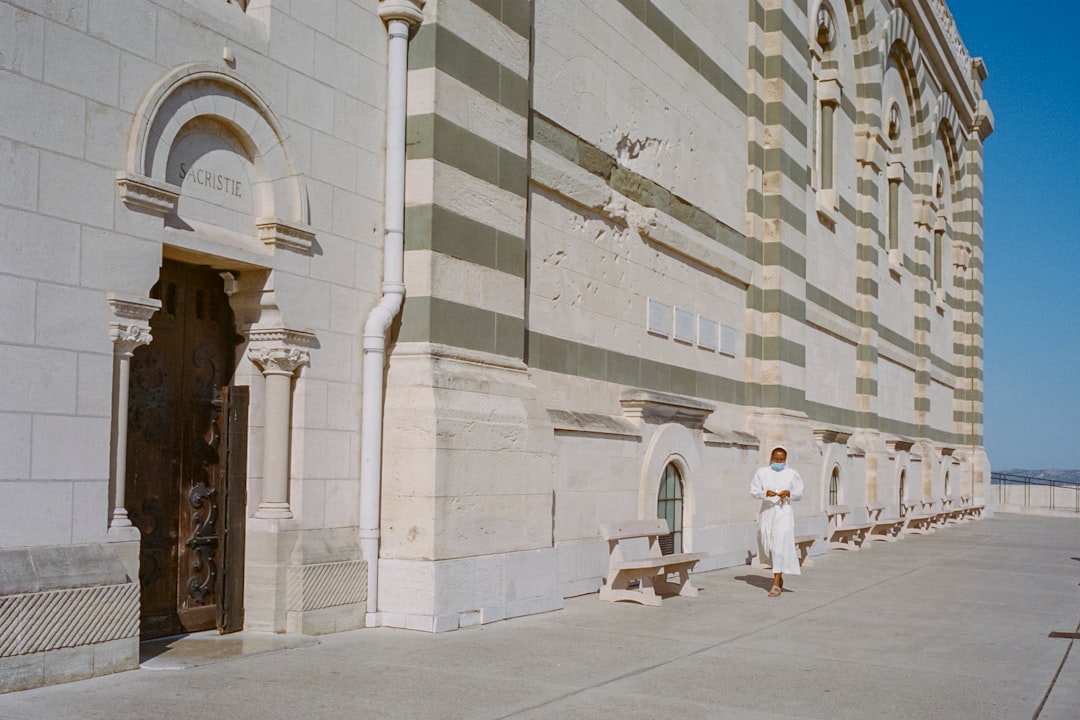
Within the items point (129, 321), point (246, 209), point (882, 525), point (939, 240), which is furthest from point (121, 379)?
point (939, 240)

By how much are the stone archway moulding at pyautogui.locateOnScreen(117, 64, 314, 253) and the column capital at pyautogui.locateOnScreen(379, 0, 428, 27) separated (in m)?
1.71

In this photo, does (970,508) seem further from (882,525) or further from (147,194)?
(147,194)

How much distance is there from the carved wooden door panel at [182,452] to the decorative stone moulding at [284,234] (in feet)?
1.87

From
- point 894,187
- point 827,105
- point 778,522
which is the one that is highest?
Result: point 827,105

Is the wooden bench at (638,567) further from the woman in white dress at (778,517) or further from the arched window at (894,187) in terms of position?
the arched window at (894,187)

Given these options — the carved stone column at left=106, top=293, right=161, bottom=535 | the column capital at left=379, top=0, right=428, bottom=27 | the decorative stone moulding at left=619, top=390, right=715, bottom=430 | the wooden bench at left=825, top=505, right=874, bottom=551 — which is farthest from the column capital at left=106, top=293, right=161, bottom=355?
the wooden bench at left=825, top=505, right=874, bottom=551

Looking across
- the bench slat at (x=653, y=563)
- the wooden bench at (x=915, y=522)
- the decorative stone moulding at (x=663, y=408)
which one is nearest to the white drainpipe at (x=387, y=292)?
the bench slat at (x=653, y=563)

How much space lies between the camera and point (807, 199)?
802 inches

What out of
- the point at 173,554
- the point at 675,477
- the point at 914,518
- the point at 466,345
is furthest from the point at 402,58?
the point at 914,518

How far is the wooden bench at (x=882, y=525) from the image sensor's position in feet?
72.8

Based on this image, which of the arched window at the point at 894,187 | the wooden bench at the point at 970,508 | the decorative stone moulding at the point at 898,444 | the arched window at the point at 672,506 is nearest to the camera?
the arched window at the point at 672,506

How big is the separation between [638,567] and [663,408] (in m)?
2.91

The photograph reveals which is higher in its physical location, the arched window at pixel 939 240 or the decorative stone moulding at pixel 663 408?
the arched window at pixel 939 240

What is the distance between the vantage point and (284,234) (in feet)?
28.6
